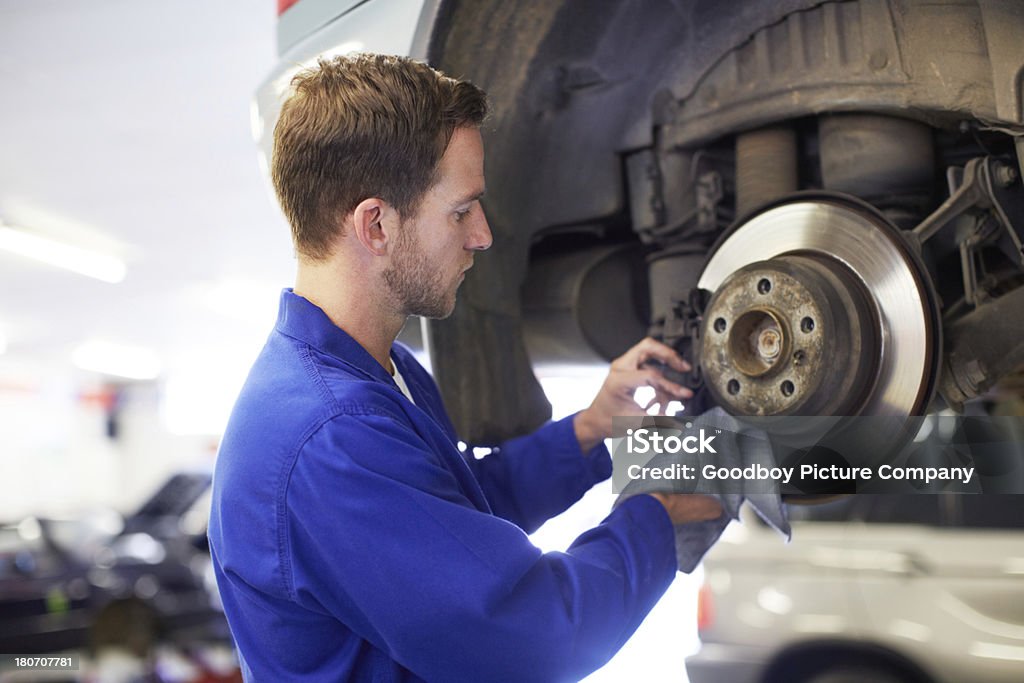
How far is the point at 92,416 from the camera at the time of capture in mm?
10102

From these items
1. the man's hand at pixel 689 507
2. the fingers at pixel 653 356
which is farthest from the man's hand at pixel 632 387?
the man's hand at pixel 689 507

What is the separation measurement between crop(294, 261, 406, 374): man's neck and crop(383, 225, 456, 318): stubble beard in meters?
0.02

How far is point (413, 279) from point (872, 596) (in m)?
1.92

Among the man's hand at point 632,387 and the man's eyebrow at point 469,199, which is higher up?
the man's eyebrow at point 469,199

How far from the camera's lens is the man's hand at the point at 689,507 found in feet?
2.87

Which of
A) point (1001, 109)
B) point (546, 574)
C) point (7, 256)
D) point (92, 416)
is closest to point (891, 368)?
point (1001, 109)

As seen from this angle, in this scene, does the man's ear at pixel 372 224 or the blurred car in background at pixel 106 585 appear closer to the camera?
the man's ear at pixel 372 224

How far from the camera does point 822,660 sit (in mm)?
2496

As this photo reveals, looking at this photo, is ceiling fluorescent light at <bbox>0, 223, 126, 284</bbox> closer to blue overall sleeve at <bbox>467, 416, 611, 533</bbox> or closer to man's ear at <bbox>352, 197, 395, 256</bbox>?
blue overall sleeve at <bbox>467, 416, 611, 533</bbox>

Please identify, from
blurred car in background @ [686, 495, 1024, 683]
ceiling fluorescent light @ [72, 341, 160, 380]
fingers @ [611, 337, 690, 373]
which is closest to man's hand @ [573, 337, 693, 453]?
fingers @ [611, 337, 690, 373]

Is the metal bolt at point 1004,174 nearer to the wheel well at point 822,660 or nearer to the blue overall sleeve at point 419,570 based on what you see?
the blue overall sleeve at point 419,570

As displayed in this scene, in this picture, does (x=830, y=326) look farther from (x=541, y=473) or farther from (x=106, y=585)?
(x=106, y=585)

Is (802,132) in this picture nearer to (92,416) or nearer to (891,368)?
(891,368)

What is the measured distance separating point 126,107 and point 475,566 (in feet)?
10.6
